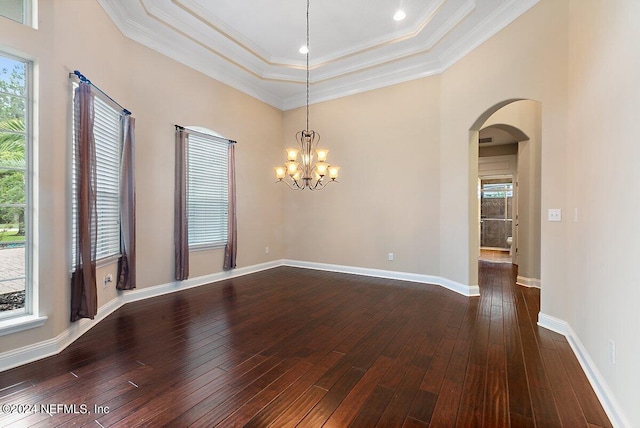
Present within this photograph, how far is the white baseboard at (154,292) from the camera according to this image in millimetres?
2271

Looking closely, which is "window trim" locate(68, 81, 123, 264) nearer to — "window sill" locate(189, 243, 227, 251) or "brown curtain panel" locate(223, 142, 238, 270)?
"window sill" locate(189, 243, 227, 251)

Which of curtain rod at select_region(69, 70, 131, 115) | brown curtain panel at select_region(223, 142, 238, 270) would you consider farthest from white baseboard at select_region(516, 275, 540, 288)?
curtain rod at select_region(69, 70, 131, 115)

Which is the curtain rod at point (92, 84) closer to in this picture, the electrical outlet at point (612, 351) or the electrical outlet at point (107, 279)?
the electrical outlet at point (107, 279)

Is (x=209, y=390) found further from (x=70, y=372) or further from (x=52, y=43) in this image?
(x=52, y=43)

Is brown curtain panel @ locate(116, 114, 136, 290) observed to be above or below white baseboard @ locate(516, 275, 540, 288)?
above

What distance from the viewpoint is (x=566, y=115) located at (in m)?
2.88

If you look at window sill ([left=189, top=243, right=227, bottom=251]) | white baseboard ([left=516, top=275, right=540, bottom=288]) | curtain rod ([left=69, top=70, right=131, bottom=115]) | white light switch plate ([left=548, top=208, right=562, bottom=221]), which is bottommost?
white baseboard ([left=516, top=275, right=540, bottom=288])

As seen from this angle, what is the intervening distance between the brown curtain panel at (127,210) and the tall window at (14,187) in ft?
3.83

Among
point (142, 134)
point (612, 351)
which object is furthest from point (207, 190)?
point (612, 351)

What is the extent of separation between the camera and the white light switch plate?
296 centimetres

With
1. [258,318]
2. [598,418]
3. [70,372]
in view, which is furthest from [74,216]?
[598,418]

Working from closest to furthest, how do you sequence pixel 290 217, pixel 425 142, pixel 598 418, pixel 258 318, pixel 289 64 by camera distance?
pixel 598 418 < pixel 258 318 < pixel 425 142 < pixel 289 64 < pixel 290 217

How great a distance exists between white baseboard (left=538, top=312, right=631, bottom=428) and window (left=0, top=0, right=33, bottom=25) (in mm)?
4988

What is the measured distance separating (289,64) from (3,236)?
4.54 metres
